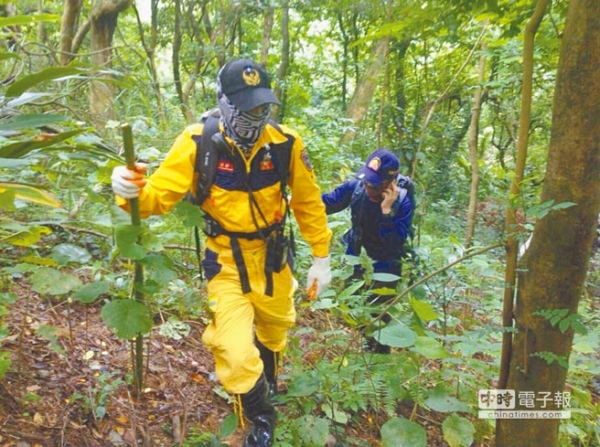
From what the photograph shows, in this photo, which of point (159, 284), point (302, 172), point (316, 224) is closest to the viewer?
point (159, 284)

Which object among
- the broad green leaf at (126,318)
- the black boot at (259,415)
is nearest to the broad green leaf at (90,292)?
the broad green leaf at (126,318)

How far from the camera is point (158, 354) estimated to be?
10.2ft

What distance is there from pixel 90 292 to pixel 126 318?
20 cm

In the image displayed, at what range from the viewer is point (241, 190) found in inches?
105

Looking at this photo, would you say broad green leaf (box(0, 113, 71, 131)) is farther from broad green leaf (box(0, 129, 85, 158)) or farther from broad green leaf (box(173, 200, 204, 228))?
broad green leaf (box(173, 200, 204, 228))

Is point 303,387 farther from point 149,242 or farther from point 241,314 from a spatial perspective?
point 149,242

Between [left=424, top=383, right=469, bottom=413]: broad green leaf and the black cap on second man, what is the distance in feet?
5.63

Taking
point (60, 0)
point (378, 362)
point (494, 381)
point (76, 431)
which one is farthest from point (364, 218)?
point (60, 0)

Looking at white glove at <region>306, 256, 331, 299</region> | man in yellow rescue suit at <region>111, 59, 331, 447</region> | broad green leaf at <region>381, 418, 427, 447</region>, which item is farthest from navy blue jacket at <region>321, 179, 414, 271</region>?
broad green leaf at <region>381, 418, 427, 447</region>

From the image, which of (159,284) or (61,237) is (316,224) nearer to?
(159,284)

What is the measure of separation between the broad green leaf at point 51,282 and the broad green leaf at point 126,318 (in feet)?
0.61

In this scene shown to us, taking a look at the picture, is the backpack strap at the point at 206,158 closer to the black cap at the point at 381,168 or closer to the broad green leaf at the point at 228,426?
the broad green leaf at the point at 228,426

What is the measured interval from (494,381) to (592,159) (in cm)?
227

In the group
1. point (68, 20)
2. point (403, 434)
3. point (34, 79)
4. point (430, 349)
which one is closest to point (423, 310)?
point (430, 349)
